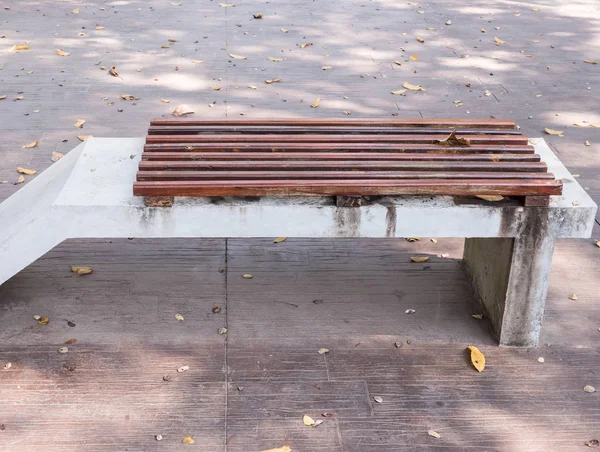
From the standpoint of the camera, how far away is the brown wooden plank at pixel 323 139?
3621 mm

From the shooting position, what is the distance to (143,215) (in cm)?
325

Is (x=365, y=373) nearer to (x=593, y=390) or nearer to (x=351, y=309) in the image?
(x=351, y=309)

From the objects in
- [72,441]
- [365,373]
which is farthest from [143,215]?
[365,373]

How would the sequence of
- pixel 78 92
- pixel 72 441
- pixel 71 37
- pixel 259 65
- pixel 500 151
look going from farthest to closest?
1. pixel 71 37
2. pixel 259 65
3. pixel 78 92
4. pixel 500 151
5. pixel 72 441

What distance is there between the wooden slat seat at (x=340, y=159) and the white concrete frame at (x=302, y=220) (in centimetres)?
6

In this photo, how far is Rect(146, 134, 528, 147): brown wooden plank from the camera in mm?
3621

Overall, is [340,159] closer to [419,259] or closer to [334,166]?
[334,166]

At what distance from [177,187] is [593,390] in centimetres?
187

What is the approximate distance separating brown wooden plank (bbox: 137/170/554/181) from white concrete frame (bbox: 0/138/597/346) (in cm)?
9

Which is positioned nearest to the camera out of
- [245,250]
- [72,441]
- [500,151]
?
[72,441]

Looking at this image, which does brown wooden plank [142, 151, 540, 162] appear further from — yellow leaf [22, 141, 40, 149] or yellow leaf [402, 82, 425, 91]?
yellow leaf [402, 82, 425, 91]

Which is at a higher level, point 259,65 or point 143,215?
point 143,215

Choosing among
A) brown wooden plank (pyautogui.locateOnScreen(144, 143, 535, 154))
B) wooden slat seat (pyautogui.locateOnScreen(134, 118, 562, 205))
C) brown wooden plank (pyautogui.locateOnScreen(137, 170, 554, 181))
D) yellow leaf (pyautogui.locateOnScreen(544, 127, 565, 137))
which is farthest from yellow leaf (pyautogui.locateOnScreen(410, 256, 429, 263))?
yellow leaf (pyautogui.locateOnScreen(544, 127, 565, 137))

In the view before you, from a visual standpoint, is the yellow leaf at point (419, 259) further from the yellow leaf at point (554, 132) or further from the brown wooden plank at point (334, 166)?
the yellow leaf at point (554, 132)
